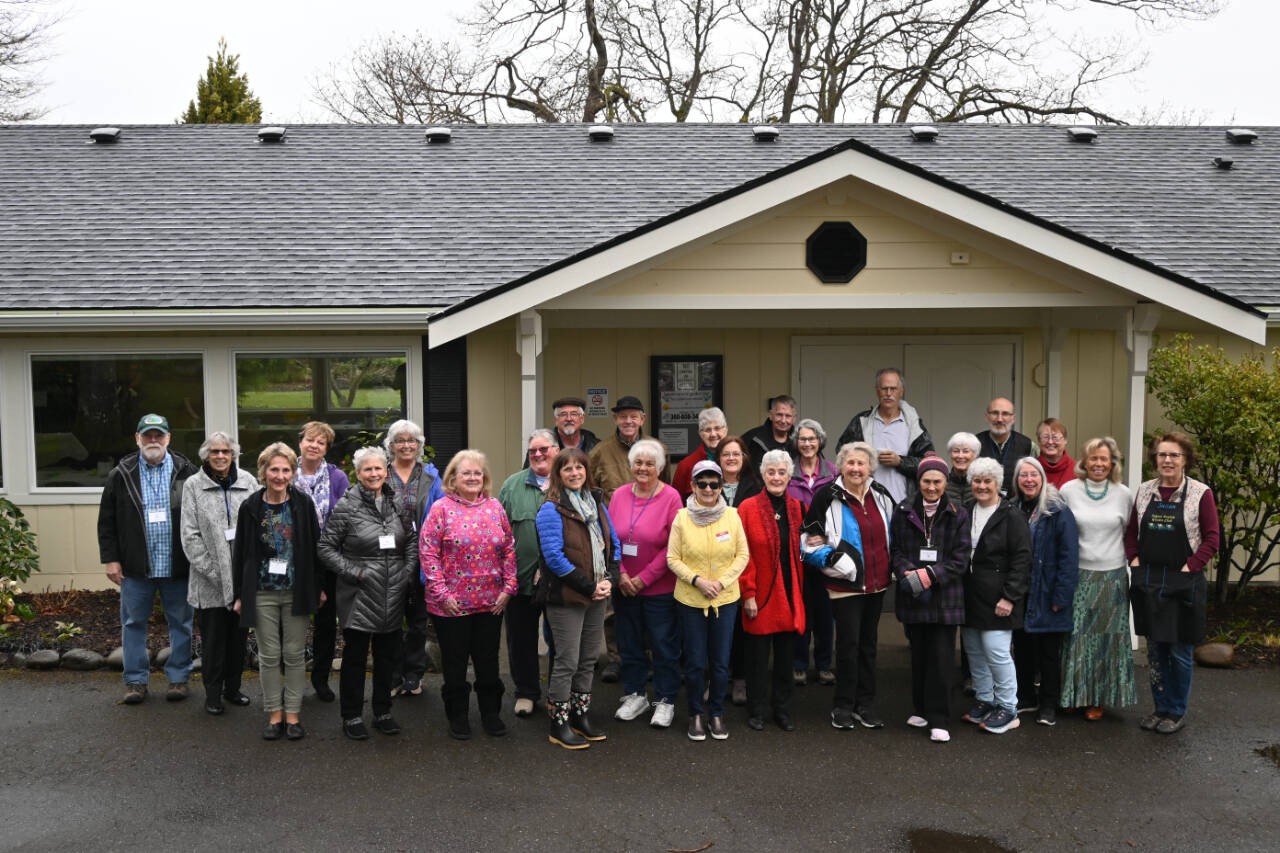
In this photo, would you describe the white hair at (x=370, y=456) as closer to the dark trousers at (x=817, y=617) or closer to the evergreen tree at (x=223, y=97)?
the dark trousers at (x=817, y=617)

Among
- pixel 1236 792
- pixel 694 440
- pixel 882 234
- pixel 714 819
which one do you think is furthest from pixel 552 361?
pixel 1236 792

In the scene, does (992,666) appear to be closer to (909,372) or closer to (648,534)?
(648,534)

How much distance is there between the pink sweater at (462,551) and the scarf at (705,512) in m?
1.01

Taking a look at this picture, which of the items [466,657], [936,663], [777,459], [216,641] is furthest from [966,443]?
[216,641]

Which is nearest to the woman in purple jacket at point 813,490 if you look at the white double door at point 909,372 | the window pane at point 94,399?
the white double door at point 909,372

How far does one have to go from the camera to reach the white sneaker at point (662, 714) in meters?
5.84

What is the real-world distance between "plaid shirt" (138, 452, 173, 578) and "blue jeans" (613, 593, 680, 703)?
2677 millimetres

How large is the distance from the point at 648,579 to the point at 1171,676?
2.98 meters

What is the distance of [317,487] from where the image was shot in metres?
6.11

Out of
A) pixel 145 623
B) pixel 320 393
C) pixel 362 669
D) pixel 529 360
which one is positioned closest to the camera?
pixel 362 669

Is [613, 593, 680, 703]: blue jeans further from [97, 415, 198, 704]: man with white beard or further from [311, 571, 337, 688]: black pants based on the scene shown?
[97, 415, 198, 704]: man with white beard

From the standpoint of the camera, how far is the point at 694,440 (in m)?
9.82

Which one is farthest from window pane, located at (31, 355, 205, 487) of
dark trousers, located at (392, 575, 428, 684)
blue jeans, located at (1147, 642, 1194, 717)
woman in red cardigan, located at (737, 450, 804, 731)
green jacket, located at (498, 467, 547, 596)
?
blue jeans, located at (1147, 642, 1194, 717)

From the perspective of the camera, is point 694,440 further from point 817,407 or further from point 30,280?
point 30,280
